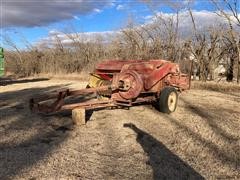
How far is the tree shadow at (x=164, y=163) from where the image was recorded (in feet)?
20.1

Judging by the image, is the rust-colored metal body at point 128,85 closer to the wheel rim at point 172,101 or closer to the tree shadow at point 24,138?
the wheel rim at point 172,101

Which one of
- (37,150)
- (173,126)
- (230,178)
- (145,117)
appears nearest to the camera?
(230,178)

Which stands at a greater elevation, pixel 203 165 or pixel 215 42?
pixel 215 42

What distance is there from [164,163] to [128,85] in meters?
3.80

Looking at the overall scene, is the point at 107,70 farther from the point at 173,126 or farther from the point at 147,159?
the point at 147,159

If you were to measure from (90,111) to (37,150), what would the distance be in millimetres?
4284

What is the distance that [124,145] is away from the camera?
7.78m

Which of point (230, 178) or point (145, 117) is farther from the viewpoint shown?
point (145, 117)

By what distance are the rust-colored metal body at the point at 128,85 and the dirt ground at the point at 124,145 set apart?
1.39ft

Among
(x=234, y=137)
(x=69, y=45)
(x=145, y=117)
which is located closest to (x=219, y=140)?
(x=234, y=137)

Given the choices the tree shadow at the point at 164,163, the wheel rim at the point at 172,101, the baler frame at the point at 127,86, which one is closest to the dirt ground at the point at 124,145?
the tree shadow at the point at 164,163

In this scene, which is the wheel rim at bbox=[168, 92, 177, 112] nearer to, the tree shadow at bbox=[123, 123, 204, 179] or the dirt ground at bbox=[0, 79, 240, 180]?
the dirt ground at bbox=[0, 79, 240, 180]

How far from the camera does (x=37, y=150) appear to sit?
7.43m

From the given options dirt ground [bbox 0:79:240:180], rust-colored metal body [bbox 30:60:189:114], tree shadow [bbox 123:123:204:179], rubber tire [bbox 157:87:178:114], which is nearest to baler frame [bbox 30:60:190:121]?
rust-colored metal body [bbox 30:60:189:114]
